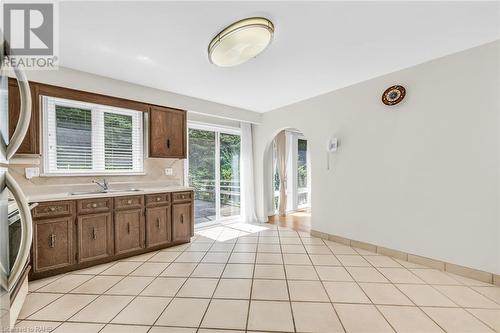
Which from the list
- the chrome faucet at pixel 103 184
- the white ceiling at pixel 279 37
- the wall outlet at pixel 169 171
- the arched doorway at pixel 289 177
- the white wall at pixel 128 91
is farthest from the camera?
the arched doorway at pixel 289 177

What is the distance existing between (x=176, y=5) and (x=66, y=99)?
6.98 feet

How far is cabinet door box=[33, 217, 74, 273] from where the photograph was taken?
7.29 ft

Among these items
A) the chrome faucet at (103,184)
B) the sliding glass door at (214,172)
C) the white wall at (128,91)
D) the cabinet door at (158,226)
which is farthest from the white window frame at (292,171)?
the chrome faucet at (103,184)

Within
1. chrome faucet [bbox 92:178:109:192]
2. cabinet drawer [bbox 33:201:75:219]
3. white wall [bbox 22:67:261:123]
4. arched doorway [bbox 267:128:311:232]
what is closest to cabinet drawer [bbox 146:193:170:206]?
chrome faucet [bbox 92:178:109:192]

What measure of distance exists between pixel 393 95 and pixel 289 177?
3547mm

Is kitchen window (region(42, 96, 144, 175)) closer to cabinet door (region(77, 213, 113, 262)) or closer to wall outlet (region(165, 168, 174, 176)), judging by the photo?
wall outlet (region(165, 168, 174, 176))

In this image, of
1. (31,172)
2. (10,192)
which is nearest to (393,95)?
(10,192)

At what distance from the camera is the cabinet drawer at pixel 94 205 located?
2484 mm

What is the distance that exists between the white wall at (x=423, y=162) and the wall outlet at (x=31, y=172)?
3930 millimetres

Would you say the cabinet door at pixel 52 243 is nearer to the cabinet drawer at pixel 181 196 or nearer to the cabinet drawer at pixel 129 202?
the cabinet drawer at pixel 129 202

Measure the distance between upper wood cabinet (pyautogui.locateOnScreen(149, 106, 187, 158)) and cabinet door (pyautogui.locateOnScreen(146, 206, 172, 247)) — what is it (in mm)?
869

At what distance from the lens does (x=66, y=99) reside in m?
2.76

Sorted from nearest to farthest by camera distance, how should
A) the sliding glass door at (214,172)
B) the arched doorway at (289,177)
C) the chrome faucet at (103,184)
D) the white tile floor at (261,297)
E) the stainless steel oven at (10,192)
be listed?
1. the stainless steel oven at (10,192)
2. the white tile floor at (261,297)
3. the chrome faucet at (103,184)
4. the sliding glass door at (214,172)
5. the arched doorway at (289,177)

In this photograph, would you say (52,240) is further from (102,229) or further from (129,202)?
(129,202)
